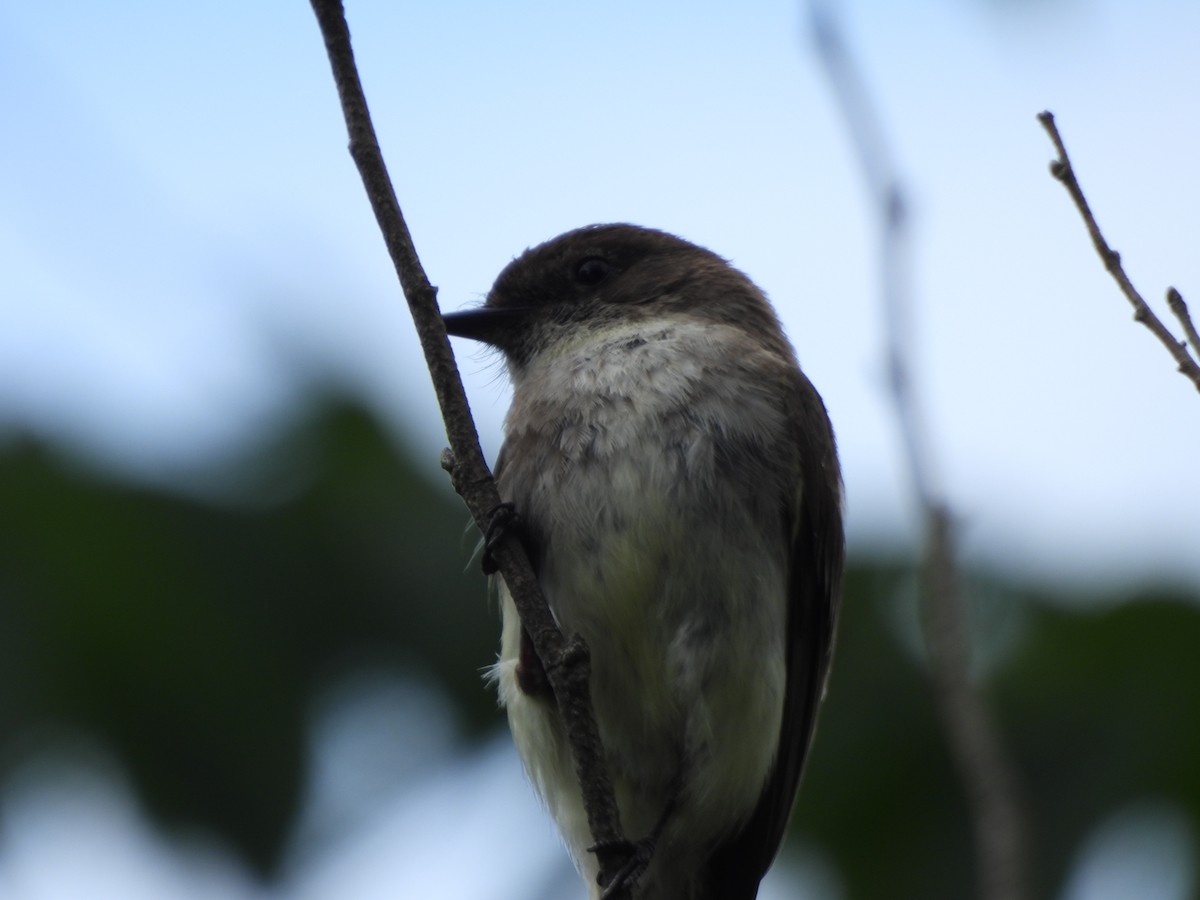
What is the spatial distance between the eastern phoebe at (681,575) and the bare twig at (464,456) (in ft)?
1.97

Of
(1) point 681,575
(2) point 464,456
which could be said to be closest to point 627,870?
(1) point 681,575

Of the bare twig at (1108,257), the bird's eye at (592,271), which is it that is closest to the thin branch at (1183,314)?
the bare twig at (1108,257)

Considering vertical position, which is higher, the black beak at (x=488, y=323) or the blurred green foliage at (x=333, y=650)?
the black beak at (x=488, y=323)

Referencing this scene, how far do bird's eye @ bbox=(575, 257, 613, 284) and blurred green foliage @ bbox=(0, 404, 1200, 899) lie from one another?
108 inches

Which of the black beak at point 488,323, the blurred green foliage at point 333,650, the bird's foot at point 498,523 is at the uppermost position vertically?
the black beak at point 488,323

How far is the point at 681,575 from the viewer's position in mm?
4340

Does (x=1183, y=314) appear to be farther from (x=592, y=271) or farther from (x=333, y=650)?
(x=333, y=650)

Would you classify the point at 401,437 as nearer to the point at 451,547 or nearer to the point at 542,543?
the point at 451,547

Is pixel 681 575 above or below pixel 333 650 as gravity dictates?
above

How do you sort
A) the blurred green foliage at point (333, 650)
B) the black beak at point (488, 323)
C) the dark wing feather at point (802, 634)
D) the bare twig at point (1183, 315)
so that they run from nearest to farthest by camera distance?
the bare twig at point (1183, 315)
the dark wing feather at point (802, 634)
the black beak at point (488, 323)
the blurred green foliage at point (333, 650)

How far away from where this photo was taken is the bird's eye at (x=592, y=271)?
A: 18.4ft

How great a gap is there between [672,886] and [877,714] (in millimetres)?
3737

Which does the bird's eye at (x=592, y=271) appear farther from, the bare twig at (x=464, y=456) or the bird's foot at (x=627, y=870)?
the bird's foot at (x=627, y=870)

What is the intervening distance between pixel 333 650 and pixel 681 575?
5295 mm
